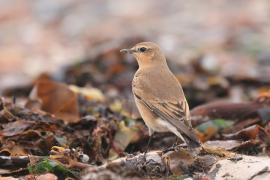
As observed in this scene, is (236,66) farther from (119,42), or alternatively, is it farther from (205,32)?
(205,32)

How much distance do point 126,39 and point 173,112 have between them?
21.9ft

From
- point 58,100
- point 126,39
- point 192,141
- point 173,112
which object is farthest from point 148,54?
point 126,39

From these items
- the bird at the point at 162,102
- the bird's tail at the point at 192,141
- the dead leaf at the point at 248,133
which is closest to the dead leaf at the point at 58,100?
the bird at the point at 162,102

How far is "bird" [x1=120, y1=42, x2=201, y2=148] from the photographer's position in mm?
7469

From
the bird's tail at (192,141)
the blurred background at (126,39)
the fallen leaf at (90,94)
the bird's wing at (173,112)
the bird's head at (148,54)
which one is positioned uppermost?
the bird's head at (148,54)

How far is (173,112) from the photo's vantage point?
7758mm

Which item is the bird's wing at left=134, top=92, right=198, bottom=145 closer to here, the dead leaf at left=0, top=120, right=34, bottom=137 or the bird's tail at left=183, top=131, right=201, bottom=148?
the bird's tail at left=183, top=131, right=201, bottom=148

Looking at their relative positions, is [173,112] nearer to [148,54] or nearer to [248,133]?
[248,133]

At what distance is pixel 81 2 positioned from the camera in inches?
816

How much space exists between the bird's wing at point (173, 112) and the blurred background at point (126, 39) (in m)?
3.66

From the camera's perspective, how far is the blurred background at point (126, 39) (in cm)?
1271

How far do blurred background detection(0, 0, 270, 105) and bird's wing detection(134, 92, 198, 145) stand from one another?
3.66 meters

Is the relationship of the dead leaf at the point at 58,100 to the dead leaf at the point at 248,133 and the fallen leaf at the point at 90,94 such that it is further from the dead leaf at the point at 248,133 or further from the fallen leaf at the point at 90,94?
the dead leaf at the point at 248,133

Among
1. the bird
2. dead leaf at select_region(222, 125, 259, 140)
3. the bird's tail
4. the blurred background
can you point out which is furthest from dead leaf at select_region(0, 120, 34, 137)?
the blurred background
